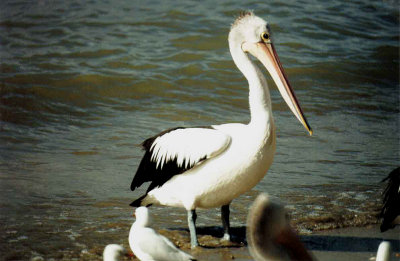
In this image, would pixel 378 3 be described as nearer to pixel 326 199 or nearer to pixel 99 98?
pixel 99 98

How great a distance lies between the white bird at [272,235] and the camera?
1.28 metres

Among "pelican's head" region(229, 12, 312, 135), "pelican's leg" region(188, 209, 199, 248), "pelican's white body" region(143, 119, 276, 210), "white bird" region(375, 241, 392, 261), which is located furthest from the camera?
"pelican's head" region(229, 12, 312, 135)

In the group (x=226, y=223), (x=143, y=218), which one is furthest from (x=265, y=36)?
(x=143, y=218)

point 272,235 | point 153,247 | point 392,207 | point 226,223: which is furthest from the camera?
point 226,223

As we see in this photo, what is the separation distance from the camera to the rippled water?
4.79 m

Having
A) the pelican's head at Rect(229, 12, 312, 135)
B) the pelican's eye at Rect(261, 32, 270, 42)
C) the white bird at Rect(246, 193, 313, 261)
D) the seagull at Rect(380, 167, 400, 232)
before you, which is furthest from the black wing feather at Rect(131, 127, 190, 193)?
the white bird at Rect(246, 193, 313, 261)

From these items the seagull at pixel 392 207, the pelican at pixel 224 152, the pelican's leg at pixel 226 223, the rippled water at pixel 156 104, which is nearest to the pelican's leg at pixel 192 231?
the pelican at pixel 224 152

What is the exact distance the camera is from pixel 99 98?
832 cm

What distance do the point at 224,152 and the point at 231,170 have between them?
4.8 inches

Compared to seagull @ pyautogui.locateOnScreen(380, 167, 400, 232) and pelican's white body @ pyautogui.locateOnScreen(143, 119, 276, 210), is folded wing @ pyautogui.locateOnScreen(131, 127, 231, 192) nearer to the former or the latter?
pelican's white body @ pyautogui.locateOnScreen(143, 119, 276, 210)

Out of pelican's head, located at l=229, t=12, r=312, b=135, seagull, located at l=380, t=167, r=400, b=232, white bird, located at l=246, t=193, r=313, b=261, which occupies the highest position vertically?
pelican's head, located at l=229, t=12, r=312, b=135

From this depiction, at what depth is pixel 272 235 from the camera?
4.19ft

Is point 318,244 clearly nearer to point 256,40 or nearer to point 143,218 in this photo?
point 143,218

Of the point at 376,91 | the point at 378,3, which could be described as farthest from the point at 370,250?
the point at 378,3
